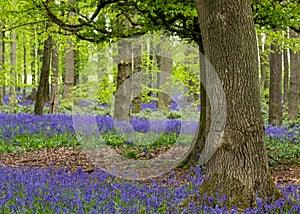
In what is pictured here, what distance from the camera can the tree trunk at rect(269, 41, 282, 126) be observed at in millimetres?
13078

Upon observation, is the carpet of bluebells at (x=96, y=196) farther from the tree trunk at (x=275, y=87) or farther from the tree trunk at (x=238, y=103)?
the tree trunk at (x=275, y=87)

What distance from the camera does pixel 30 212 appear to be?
4.09m

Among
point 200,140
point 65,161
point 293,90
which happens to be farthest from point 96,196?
point 293,90

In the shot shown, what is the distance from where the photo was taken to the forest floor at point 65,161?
7.30 meters

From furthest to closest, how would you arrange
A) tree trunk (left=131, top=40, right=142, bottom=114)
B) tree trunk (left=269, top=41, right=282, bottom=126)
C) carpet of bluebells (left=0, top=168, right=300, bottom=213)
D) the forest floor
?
tree trunk (left=131, top=40, right=142, bottom=114), tree trunk (left=269, top=41, right=282, bottom=126), the forest floor, carpet of bluebells (left=0, top=168, right=300, bottom=213)

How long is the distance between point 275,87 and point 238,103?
9.07 meters

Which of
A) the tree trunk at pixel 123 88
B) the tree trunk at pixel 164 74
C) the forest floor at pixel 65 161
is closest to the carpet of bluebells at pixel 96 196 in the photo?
the forest floor at pixel 65 161

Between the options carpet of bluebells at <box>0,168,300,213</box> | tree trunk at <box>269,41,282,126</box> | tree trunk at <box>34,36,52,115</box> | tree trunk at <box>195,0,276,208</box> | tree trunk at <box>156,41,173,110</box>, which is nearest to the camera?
carpet of bluebells at <box>0,168,300,213</box>

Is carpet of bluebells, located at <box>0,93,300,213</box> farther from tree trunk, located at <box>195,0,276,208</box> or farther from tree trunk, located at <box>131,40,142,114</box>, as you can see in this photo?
tree trunk, located at <box>131,40,142,114</box>

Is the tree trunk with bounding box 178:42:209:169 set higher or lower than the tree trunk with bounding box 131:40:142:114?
lower

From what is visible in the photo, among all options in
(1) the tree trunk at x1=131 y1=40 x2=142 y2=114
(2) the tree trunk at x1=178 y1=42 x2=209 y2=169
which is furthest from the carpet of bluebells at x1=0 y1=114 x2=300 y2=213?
(1) the tree trunk at x1=131 y1=40 x2=142 y2=114

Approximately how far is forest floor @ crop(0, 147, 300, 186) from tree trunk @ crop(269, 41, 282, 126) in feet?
17.6

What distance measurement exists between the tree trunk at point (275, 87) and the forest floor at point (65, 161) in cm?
538

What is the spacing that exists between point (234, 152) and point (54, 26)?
22.6ft
